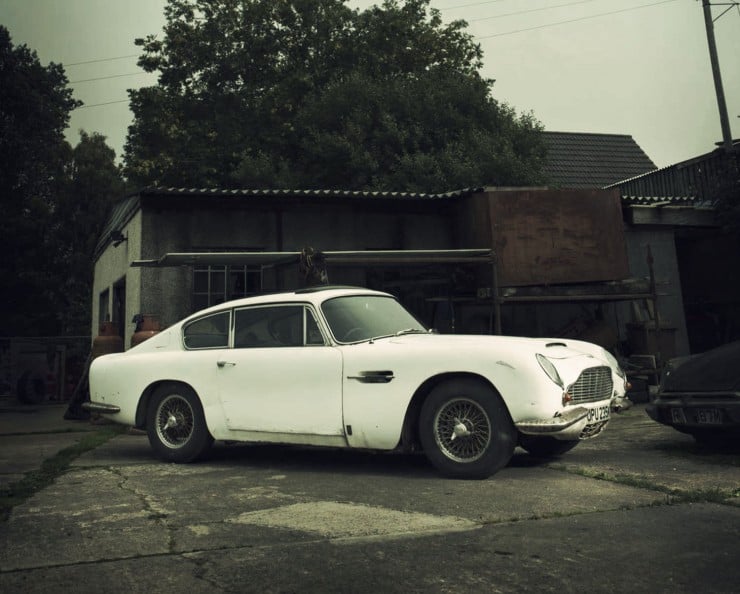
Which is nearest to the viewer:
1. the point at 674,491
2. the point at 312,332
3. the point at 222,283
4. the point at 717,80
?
the point at 674,491

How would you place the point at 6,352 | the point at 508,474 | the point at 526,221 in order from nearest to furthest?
the point at 508,474 < the point at 526,221 < the point at 6,352

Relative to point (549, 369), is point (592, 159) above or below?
above

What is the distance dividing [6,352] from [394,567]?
20.7 m

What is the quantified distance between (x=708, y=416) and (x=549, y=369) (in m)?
1.80

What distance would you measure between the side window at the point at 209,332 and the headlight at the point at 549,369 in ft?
9.20

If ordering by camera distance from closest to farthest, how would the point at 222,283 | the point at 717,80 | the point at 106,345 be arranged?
the point at 106,345 → the point at 222,283 → the point at 717,80

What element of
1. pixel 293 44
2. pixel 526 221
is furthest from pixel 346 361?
pixel 293 44

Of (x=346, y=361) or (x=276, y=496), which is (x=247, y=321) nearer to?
(x=346, y=361)

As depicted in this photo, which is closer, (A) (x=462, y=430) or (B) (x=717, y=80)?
(A) (x=462, y=430)

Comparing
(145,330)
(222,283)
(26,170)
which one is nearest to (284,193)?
(222,283)

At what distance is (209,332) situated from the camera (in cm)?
687

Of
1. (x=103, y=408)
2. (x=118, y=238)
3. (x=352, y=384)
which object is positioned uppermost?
(x=118, y=238)

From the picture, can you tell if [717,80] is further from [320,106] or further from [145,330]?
[145,330]

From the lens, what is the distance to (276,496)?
4934 mm
